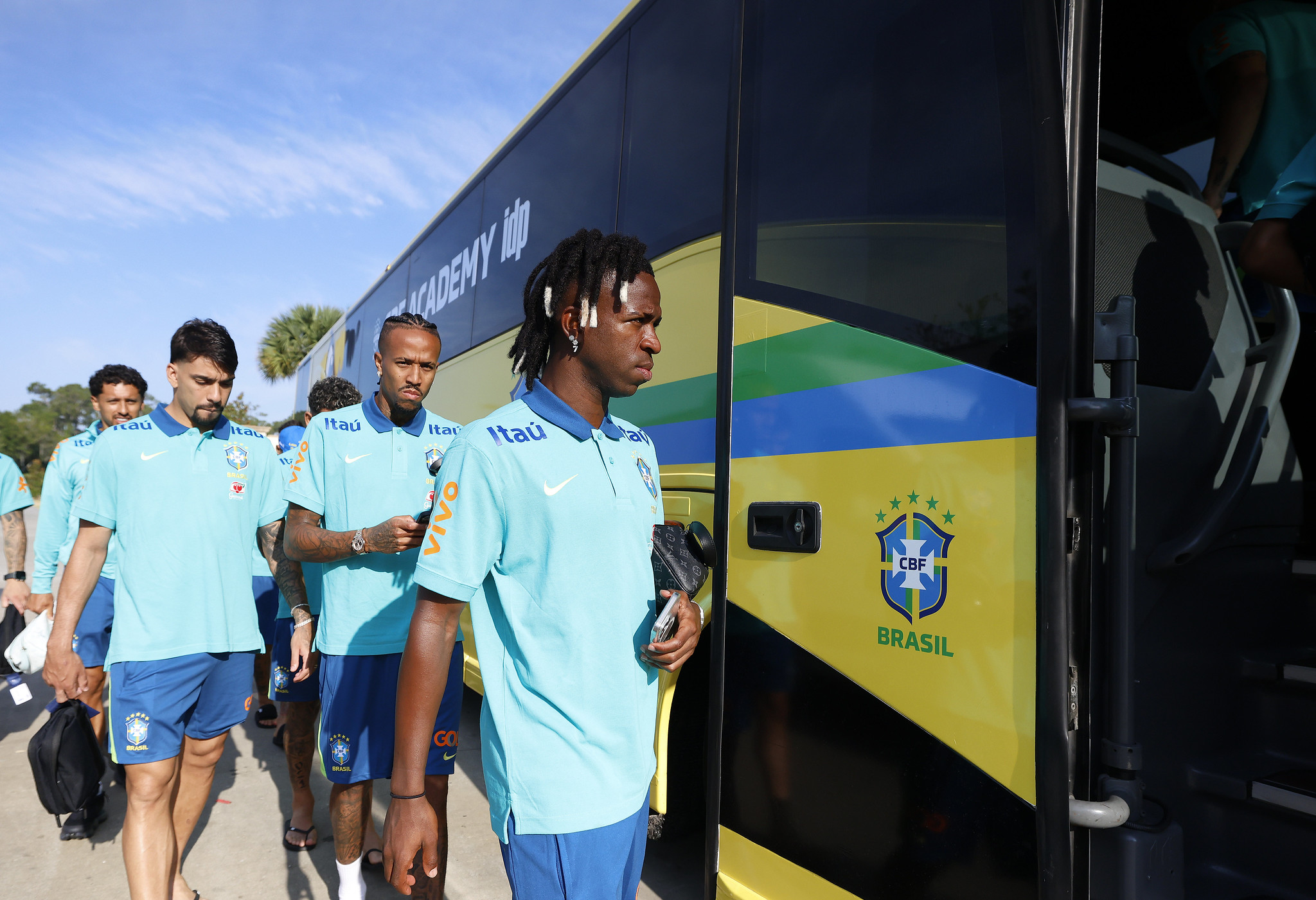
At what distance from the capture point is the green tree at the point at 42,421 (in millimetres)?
48188

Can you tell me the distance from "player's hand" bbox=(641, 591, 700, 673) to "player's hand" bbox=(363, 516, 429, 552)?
799 millimetres

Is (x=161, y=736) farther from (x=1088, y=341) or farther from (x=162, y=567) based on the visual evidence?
(x=1088, y=341)

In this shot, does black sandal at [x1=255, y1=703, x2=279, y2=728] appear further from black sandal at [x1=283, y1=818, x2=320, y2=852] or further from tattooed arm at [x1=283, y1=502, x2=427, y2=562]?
tattooed arm at [x1=283, y1=502, x2=427, y2=562]

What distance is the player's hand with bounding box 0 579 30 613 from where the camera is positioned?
4.15 meters

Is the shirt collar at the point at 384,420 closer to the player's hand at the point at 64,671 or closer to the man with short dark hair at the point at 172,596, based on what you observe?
A: the man with short dark hair at the point at 172,596

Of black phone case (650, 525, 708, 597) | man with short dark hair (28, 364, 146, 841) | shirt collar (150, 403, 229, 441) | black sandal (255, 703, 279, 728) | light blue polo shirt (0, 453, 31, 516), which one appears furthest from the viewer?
black sandal (255, 703, 279, 728)

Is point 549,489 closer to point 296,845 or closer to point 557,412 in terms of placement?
point 557,412

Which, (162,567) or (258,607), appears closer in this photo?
(162,567)

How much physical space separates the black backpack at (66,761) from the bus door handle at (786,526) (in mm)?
3068

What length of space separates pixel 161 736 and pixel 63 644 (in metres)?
0.45

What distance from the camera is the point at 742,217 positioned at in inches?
95.7

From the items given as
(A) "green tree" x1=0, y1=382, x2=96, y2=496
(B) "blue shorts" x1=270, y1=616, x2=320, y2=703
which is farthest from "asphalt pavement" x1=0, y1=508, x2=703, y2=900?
(A) "green tree" x1=0, y1=382, x2=96, y2=496

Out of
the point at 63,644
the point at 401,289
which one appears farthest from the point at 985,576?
the point at 401,289

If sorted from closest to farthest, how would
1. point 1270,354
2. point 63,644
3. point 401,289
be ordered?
point 1270,354 < point 63,644 < point 401,289
